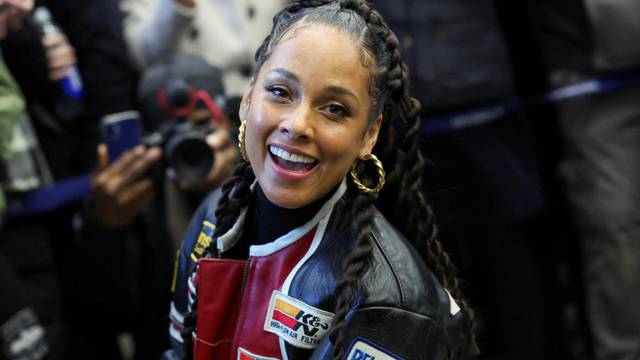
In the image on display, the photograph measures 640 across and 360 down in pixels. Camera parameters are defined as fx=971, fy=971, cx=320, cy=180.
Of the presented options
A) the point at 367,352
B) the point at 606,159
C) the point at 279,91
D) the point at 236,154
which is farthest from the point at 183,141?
the point at 606,159

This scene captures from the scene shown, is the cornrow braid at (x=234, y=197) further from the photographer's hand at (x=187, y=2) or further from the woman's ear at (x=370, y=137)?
the photographer's hand at (x=187, y=2)

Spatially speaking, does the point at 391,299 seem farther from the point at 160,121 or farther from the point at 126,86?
the point at 126,86

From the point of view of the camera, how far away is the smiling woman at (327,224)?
149 centimetres

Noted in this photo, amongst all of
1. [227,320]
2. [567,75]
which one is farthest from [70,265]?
[567,75]

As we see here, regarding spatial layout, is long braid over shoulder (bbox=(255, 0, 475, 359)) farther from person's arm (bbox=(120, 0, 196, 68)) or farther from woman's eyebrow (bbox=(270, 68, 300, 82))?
person's arm (bbox=(120, 0, 196, 68))

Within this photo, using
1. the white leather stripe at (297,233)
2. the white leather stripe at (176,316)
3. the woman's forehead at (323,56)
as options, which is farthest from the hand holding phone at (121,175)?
the woman's forehead at (323,56)

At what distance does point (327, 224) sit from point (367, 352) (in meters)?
0.23

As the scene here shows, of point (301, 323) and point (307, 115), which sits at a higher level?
point (307, 115)

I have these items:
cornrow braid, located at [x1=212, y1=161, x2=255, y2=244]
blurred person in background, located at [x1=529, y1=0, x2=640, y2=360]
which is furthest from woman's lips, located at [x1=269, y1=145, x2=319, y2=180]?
blurred person in background, located at [x1=529, y1=0, x2=640, y2=360]

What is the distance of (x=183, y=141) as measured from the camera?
2367 mm

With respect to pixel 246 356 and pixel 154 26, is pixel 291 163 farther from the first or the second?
pixel 154 26

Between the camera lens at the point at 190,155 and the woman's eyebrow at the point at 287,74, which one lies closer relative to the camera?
the woman's eyebrow at the point at 287,74

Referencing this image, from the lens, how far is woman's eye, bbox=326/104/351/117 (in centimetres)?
150

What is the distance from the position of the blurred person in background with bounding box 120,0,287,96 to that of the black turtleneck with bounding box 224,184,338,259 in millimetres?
1266
